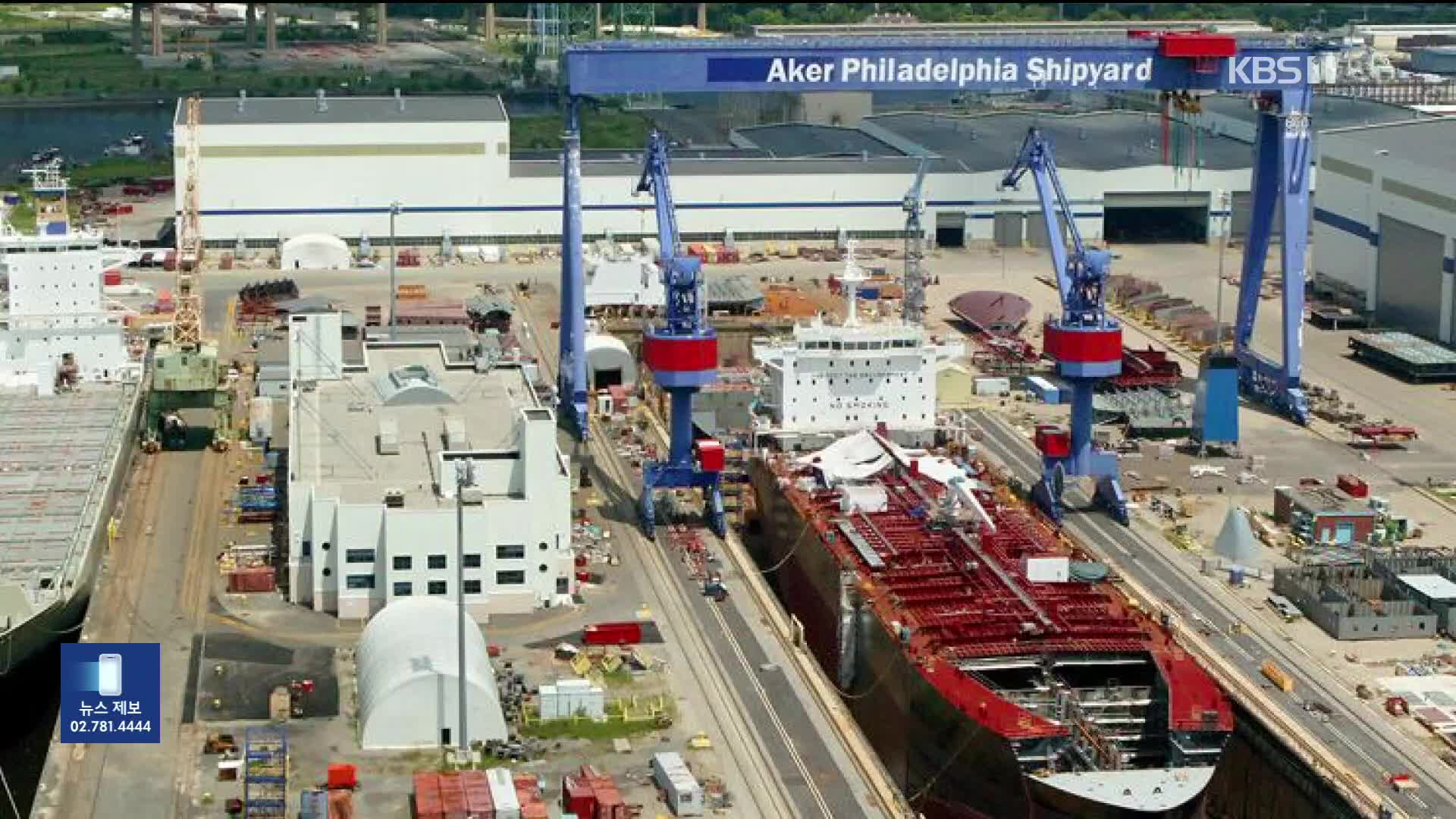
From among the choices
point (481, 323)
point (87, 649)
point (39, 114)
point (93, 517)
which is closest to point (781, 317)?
point (481, 323)

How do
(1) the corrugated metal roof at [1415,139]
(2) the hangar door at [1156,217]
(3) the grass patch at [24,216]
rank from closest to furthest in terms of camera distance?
(1) the corrugated metal roof at [1415,139] → (3) the grass patch at [24,216] → (2) the hangar door at [1156,217]

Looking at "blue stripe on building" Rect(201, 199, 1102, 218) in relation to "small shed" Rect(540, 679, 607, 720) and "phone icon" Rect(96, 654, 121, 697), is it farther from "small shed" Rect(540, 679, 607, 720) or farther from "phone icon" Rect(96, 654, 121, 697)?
"phone icon" Rect(96, 654, 121, 697)

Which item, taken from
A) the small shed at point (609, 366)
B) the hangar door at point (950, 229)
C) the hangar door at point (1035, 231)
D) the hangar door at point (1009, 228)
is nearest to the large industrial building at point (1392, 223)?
the hangar door at point (1035, 231)

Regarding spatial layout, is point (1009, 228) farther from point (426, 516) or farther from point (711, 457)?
point (426, 516)

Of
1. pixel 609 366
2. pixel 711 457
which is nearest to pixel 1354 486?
pixel 711 457

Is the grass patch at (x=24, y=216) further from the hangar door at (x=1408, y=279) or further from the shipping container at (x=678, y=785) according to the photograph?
the shipping container at (x=678, y=785)

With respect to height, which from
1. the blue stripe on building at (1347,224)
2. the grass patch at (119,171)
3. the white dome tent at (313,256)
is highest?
the blue stripe on building at (1347,224)
